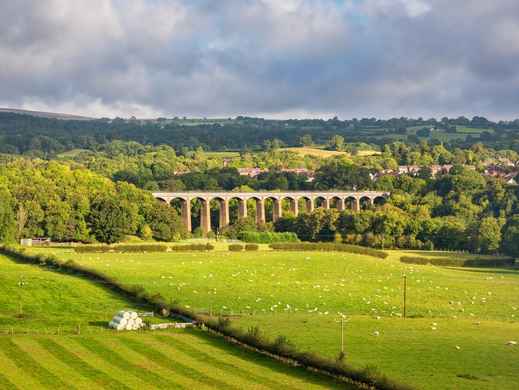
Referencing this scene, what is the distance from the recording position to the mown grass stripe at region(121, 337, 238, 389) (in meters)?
32.4

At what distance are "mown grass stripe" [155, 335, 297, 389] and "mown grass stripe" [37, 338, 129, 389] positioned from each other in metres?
4.03

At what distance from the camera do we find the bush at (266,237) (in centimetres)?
10975

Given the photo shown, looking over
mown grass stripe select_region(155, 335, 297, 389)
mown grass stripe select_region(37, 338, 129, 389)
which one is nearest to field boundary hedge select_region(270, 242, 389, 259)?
mown grass stripe select_region(155, 335, 297, 389)

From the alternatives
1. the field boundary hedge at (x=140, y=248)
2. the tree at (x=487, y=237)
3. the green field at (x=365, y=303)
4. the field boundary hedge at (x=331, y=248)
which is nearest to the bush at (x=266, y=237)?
the field boundary hedge at (x=331, y=248)

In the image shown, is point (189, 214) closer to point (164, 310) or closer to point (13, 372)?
point (164, 310)

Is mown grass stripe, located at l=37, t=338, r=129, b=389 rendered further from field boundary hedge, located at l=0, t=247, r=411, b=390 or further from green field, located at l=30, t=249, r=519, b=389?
green field, located at l=30, t=249, r=519, b=389

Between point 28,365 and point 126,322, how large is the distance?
323 inches

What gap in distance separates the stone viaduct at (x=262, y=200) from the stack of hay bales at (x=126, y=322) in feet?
275

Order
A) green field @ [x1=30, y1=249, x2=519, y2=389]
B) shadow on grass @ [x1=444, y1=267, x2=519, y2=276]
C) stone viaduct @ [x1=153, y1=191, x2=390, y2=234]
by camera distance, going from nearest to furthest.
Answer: green field @ [x1=30, y1=249, x2=519, y2=389] < shadow on grass @ [x1=444, y1=267, x2=519, y2=276] < stone viaduct @ [x1=153, y1=191, x2=390, y2=234]

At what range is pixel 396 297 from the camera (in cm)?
6141

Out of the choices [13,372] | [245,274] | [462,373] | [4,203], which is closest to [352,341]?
[462,373]

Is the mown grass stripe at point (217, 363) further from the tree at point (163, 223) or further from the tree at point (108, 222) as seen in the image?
the tree at point (163, 223)

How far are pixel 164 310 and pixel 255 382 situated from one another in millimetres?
15573

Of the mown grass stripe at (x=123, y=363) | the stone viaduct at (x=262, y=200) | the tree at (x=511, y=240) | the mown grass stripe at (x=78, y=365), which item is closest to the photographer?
the mown grass stripe at (x=78, y=365)
